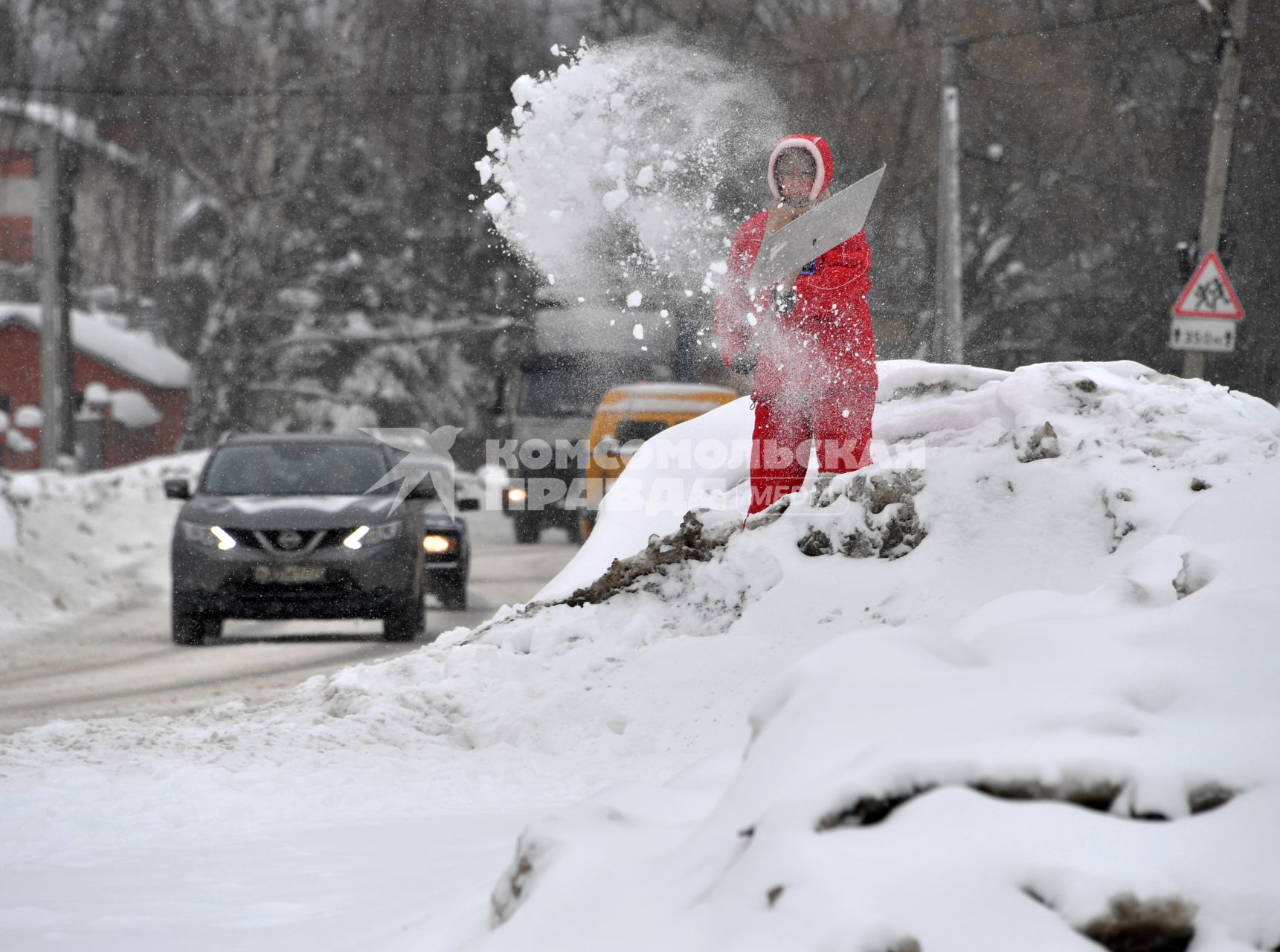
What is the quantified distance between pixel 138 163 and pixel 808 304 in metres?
31.2

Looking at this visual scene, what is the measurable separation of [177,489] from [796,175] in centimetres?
527

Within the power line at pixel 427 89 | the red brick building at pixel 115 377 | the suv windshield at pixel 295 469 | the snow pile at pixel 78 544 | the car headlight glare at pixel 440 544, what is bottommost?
the red brick building at pixel 115 377

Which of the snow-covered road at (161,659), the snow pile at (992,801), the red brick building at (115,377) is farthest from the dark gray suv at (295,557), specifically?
the red brick building at (115,377)

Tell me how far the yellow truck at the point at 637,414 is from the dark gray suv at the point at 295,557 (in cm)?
527

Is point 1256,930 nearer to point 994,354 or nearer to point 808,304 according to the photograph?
point 808,304

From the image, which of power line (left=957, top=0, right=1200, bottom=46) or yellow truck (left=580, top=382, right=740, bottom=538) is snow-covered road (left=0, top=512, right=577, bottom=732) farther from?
power line (left=957, top=0, right=1200, bottom=46)

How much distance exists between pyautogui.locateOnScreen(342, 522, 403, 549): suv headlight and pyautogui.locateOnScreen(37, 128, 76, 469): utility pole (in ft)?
53.1

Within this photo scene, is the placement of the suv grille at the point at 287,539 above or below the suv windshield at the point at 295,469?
below

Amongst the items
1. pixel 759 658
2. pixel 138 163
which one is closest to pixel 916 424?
pixel 759 658

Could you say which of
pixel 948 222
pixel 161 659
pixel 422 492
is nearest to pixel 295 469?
pixel 422 492

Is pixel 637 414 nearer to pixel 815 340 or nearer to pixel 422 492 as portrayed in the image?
pixel 422 492

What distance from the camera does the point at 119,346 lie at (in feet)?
174

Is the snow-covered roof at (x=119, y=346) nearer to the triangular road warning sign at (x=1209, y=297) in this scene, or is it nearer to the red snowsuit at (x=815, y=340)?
the triangular road warning sign at (x=1209, y=297)

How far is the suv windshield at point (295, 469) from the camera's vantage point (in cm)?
1101
